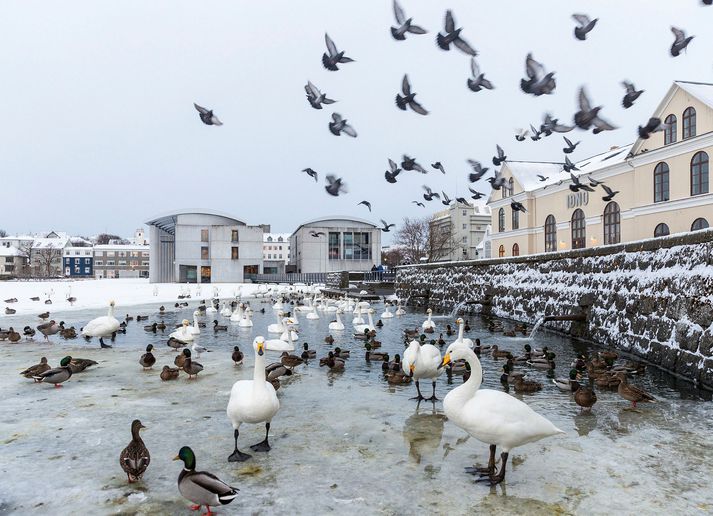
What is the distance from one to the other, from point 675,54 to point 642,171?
25.7 meters

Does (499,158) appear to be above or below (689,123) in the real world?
below

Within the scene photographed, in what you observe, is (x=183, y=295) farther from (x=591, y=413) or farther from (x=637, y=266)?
(x=591, y=413)

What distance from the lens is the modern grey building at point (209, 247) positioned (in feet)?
232

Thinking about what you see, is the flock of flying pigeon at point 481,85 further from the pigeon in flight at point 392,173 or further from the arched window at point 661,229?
the arched window at point 661,229

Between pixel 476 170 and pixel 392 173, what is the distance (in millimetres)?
3535

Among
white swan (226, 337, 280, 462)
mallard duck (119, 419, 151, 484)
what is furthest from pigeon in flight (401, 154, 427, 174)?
mallard duck (119, 419, 151, 484)

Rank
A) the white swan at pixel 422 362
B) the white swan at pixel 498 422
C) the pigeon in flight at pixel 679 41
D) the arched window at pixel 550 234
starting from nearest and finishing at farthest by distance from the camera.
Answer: the white swan at pixel 498 422 → the white swan at pixel 422 362 → the pigeon in flight at pixel 679 41 → the arched window at pixel 550 234

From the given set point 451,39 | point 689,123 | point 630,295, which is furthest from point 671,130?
point 451,39

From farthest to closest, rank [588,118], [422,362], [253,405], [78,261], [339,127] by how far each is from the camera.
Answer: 1. [78,261]
2. [339,127]
3. [588,118]
4. [422,362]
5. [253,405]

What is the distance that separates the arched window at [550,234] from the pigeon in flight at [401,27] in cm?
3650

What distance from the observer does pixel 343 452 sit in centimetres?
557

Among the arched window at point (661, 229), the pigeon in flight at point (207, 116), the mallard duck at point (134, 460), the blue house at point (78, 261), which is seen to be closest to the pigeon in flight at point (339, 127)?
the pigeon in flight at point (207, 116)

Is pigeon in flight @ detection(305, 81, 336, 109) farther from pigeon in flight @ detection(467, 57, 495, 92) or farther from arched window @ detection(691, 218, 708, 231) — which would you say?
arched window @ detection(691, 218, 708, 231)

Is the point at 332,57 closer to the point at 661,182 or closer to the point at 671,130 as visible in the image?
the point at 671,130
